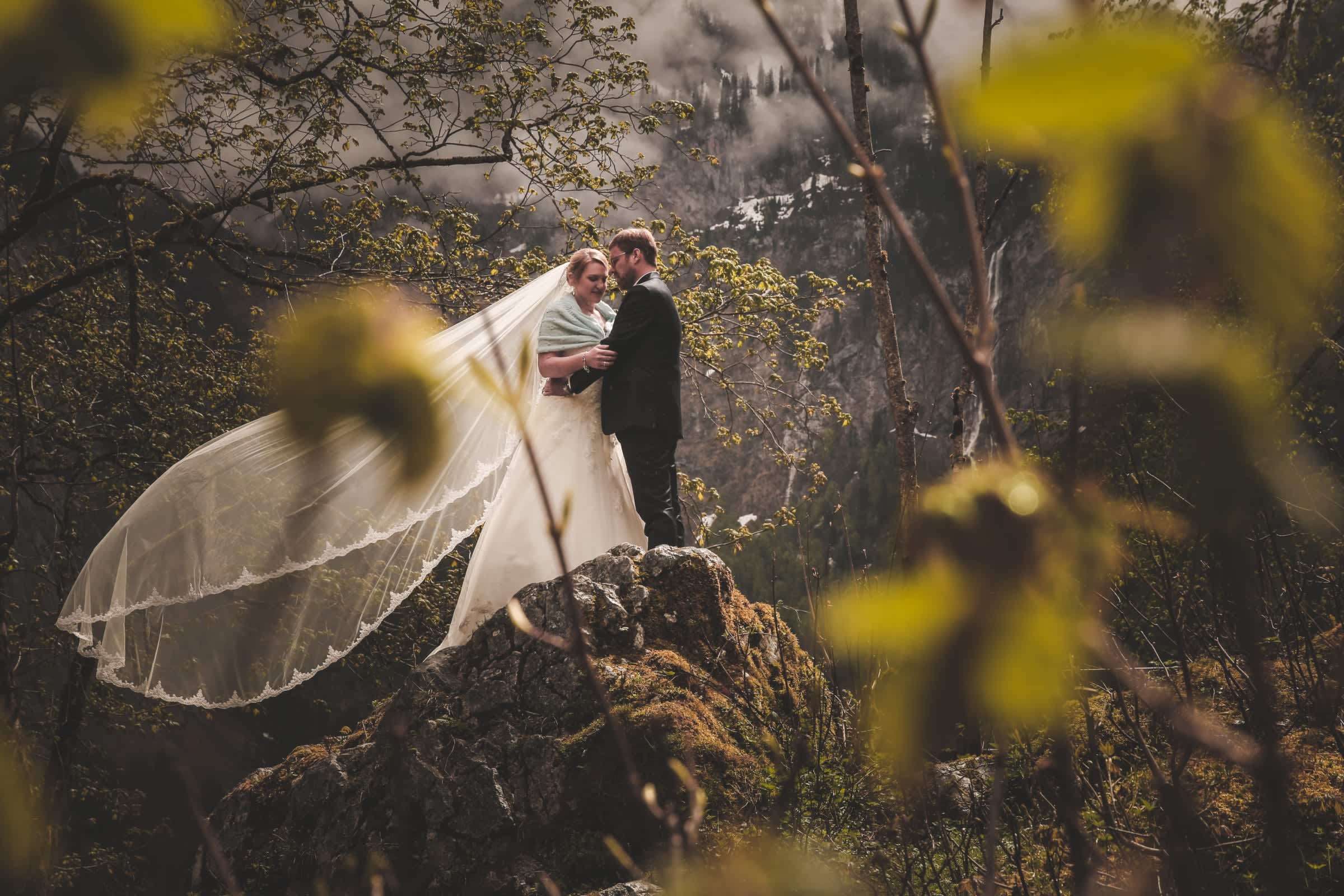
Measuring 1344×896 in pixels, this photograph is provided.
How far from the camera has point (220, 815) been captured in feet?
12.5

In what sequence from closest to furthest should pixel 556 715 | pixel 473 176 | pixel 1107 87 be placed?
pixel 1107 87, pixel 556 715, pixel 473 176

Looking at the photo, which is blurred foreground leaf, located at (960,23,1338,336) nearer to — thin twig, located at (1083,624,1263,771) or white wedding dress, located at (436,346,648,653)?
thin twig, located at (1083,624,1263,771)

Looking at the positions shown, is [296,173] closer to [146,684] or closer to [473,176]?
[473,176]

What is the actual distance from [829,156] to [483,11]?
94084 millimetres

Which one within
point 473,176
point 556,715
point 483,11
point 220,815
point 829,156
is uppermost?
point 829,156

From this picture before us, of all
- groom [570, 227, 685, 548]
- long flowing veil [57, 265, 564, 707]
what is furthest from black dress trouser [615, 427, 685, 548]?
long flowing veil [57, 265, 564, 707]

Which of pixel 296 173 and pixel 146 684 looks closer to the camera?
pixel 146 684

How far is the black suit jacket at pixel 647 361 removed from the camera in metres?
4.62

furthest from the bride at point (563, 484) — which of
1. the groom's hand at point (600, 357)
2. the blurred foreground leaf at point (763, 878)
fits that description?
the blurred foreground leaf at point (763, 878)

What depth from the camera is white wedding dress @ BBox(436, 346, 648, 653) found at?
4457mm

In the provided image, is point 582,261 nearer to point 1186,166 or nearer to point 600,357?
point 600,357

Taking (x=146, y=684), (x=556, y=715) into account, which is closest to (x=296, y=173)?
(x=146, y=684)

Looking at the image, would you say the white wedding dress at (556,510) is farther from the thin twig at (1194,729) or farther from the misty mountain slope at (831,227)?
the misty mountain slope at (831,227)

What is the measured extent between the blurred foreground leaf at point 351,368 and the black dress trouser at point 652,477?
14.1 feet
